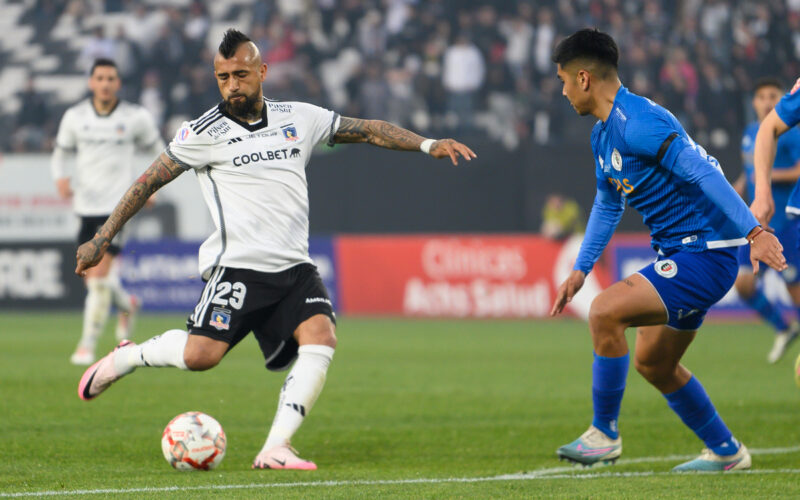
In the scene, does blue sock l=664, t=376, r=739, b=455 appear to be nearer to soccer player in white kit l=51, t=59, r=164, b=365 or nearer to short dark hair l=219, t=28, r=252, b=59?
short dark hair l=219, t=28, r=252, b=59

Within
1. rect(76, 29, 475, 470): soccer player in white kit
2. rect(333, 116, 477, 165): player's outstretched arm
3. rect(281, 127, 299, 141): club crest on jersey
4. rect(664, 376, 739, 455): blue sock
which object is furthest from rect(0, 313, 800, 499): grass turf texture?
rect(281, 127, 299, 141): club crest on jersey

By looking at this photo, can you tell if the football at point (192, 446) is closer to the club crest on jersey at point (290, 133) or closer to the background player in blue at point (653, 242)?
the club crest on jersey at point (290, 133)

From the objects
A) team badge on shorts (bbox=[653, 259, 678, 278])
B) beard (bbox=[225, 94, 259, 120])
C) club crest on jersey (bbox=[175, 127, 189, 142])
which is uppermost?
beard (bbox=[225, 94, 259, 120])

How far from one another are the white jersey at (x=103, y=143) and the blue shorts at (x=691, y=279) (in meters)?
6.98

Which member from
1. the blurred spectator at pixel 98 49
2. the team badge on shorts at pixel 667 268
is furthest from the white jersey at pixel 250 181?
the blurred spectator at pixel 98 49

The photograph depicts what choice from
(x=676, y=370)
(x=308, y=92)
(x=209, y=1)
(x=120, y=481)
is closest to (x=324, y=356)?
(x=120, y=481)

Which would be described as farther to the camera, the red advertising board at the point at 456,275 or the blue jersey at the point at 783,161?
the red advertising board at the point at 456,275

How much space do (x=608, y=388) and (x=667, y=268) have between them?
28.4 inches

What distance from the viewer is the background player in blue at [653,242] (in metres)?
5.67

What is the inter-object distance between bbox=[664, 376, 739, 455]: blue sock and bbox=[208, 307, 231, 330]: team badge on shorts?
2.22m

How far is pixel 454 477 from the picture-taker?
19.3 ft

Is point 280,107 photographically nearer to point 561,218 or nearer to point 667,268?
point 667,268

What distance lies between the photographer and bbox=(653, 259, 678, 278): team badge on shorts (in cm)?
574

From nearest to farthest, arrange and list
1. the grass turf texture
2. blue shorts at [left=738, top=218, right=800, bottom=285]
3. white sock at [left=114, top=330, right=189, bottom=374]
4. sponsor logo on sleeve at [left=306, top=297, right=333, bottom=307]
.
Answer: the grass turf texture, white sock at [left=114, top=330, right=189, bottom=374], sponsor logo on sleeve at [left=306, top=297, right=333, bottom=307], blue shorts at [left=738, top=218, right=800, bottom=285]
